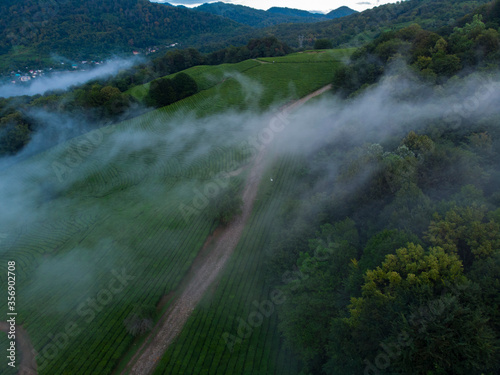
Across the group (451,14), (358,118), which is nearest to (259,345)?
(358,118)

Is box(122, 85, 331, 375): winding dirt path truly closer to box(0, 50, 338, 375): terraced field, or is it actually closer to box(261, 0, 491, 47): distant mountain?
box(0, 50, 338, 375): terraced field

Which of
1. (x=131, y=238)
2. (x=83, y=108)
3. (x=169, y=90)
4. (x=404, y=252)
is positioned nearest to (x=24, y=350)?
(x=131, y=238)

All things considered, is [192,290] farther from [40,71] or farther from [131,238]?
[40,71]

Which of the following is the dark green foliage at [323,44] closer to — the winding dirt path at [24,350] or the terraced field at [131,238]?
the terraced field at [131,238]

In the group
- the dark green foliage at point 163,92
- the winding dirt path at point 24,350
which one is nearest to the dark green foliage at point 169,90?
the dark green foliage at point 163,92

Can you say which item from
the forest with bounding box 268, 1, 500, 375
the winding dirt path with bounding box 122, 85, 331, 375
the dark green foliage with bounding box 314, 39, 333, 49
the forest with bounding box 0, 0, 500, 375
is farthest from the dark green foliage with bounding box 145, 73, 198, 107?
the dark green foliage with bounding box 314, 39, 333, 49

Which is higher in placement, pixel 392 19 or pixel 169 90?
pixel 392 19

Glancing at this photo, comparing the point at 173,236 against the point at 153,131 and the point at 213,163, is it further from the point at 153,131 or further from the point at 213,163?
the point at 153,131
